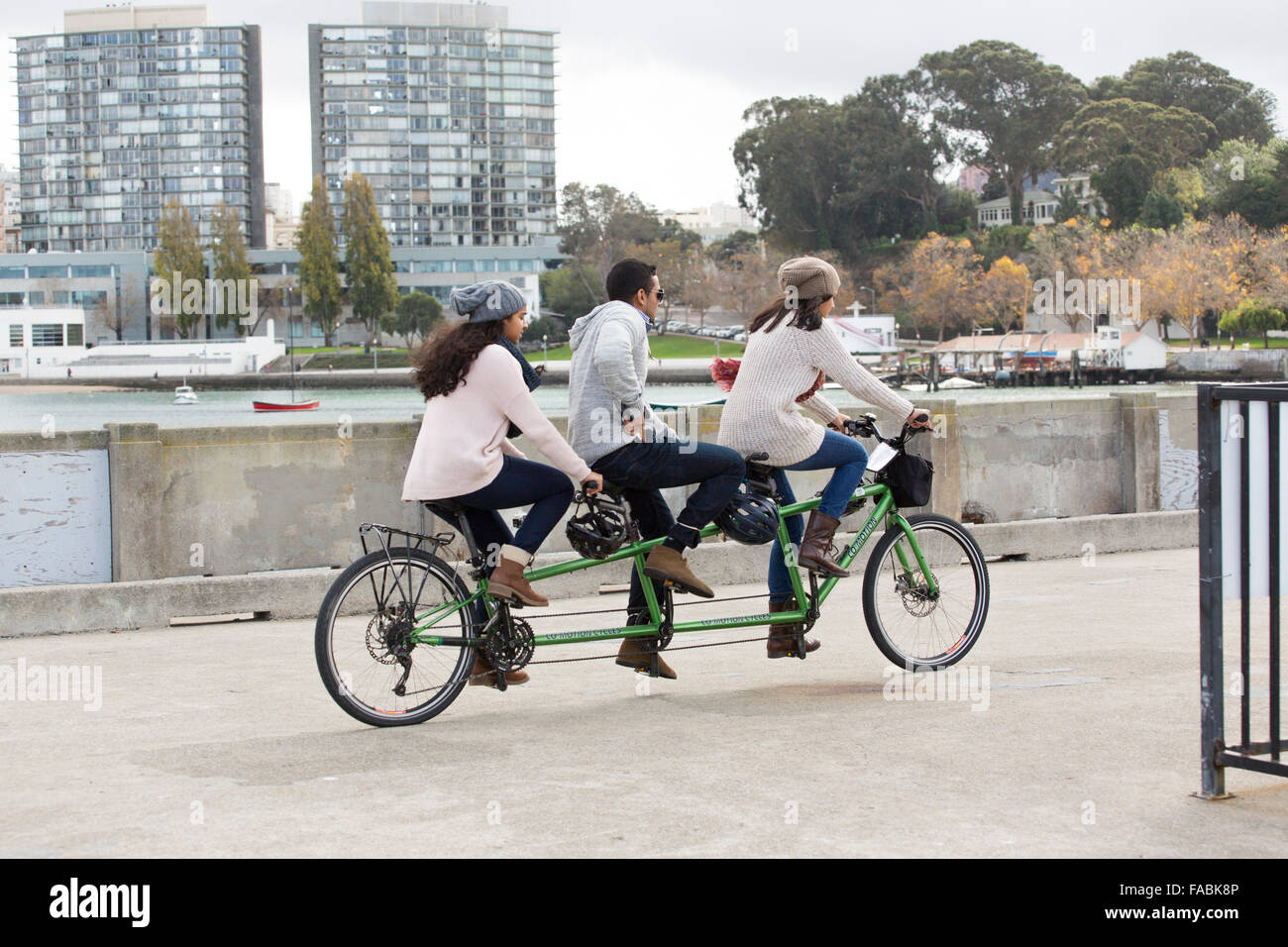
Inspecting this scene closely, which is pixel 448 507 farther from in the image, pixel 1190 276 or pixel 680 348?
pixel 680 348

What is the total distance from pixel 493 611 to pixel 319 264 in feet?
Result: 486

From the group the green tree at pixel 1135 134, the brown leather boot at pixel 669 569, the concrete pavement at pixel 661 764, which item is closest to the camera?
the concrete pavement at pixel 661 764

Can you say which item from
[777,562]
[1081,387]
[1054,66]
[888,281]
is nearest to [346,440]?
[777,562]

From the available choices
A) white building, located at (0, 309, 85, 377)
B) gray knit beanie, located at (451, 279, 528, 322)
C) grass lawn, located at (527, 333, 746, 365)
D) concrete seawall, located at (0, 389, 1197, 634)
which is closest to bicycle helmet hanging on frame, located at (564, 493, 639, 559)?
gray knit beanie, located at (451, 279, 528, 322)

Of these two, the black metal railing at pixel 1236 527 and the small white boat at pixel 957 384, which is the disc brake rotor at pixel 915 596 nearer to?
the black metal railing at pixel 1236 527

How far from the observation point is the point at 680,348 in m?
132

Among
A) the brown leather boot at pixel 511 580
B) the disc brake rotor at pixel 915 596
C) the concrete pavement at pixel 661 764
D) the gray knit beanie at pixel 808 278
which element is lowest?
the concrete pavement at pixel 661 764

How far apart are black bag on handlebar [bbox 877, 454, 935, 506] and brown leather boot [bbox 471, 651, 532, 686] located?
197 centimetres

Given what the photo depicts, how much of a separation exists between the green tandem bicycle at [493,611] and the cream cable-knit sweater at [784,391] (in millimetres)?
136

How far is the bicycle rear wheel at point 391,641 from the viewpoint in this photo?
5.78m

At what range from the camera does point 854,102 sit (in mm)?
132250

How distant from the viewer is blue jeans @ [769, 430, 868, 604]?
6.81 m

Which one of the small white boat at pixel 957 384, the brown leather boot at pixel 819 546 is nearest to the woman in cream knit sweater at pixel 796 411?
the brown leather boot at pixel 819 546
